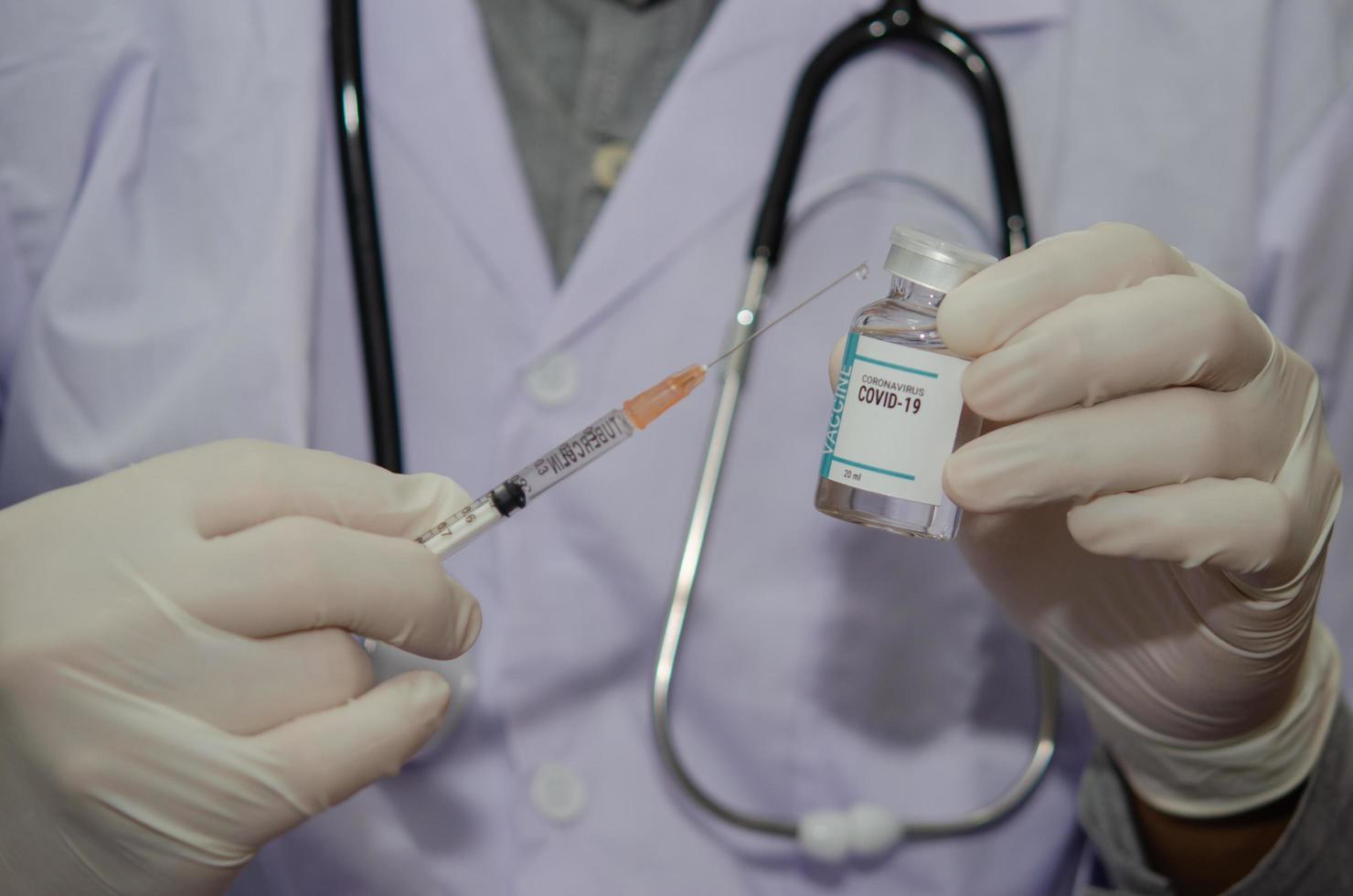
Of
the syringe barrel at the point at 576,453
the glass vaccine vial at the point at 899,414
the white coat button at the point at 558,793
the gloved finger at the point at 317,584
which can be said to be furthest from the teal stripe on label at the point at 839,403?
the white coat button at the point at 558,793

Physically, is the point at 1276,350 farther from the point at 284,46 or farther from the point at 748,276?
the point at 284,46

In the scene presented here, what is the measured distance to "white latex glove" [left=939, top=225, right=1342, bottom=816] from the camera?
0.66 m

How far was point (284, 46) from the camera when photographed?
89 cm

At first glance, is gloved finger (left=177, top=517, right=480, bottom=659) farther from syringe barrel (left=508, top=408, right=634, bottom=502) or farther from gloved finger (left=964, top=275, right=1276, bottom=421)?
gloved finger (left=964, top=275, right=1276, bottom=421)

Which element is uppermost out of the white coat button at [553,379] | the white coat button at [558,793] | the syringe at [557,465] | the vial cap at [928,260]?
the vial cap at [928,260]

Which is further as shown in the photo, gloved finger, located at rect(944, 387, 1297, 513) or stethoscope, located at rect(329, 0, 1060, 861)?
stethoscope, located at rect(329, 0, 1060, 861)

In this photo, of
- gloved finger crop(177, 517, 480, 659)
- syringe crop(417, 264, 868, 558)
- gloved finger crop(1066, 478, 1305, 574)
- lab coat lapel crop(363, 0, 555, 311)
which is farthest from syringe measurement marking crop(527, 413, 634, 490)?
gloved finger crop(1066, 478, 1305, 574)

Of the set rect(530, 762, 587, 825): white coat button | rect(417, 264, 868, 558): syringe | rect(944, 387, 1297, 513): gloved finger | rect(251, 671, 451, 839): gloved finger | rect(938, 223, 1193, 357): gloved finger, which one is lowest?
rect(530, 762, 587, 825): white coat button

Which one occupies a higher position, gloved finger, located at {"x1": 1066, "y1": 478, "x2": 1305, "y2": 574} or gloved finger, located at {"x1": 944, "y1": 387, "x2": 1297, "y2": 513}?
gloved finger, located at {"x1": 944, "y1": 387, "x2": 1297, "y2": 513}

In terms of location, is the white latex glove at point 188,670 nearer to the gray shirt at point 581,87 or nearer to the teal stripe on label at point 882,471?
the teal stripe on label at point 882,471

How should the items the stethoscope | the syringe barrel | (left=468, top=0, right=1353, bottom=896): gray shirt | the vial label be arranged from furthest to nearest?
(left=468, top=0, right=1353, bottom=896): gray shirt → the stethoscope → the syringe barrel → the vial label

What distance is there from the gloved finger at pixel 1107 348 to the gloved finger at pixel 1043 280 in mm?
12

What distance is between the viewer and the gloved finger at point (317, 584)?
→ 65cm

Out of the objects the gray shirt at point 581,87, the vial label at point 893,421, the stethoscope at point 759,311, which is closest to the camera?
the vial label at point 893,421
